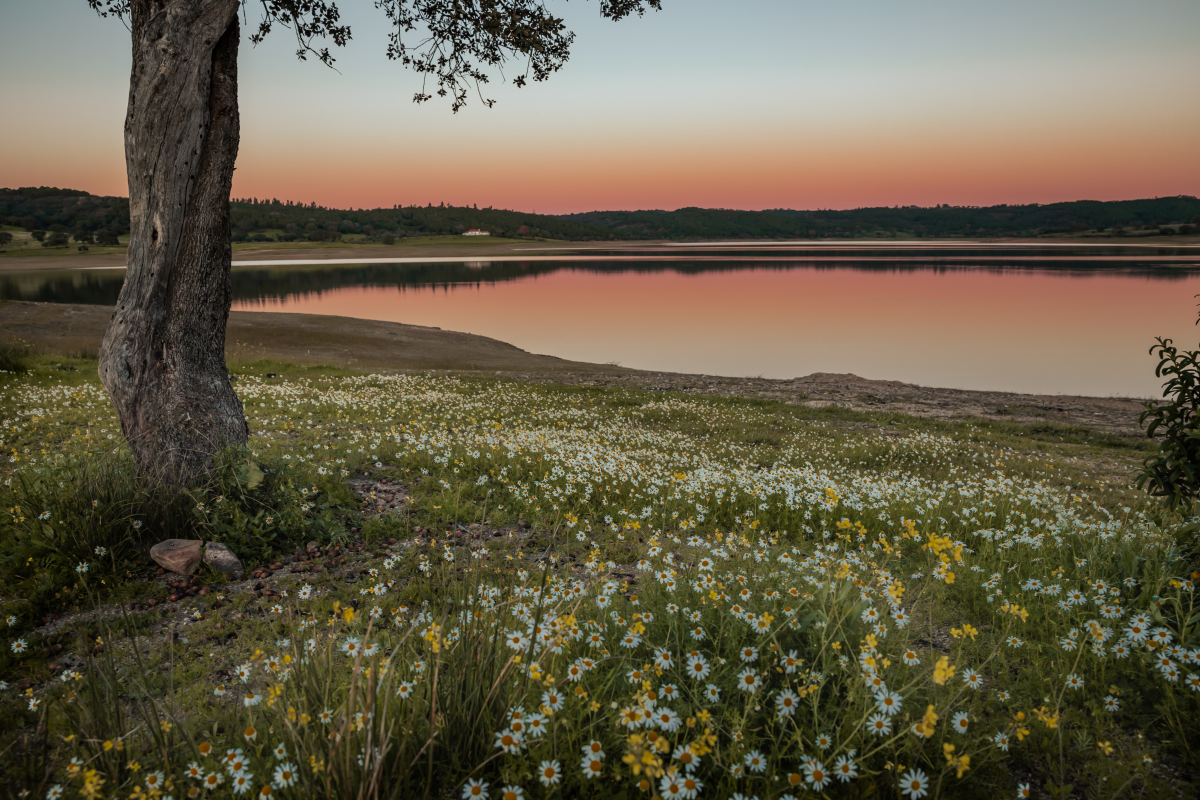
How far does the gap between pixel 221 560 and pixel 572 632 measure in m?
4.74

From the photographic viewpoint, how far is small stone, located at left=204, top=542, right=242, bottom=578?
6.13 meters

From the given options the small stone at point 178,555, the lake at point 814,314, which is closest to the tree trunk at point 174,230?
the small stone at point 178,555

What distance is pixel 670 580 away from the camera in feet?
14.0

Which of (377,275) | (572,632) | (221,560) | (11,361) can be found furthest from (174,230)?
(377,275)

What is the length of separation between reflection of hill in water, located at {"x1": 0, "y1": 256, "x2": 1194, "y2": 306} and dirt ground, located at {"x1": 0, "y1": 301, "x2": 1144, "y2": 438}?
27450 mm

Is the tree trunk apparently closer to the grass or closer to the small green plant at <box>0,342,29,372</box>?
the grass

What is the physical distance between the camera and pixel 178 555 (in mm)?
6094

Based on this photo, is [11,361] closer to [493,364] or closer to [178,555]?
[178,555]

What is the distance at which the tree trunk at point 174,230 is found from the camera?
268 inches

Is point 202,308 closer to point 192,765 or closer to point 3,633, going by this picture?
point 3,633

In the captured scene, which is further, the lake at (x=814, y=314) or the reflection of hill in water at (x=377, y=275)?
the reflection of hill in water at (x=377, y=275)

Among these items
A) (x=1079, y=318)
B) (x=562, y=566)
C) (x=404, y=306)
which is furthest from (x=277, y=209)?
(x=562, y=566)

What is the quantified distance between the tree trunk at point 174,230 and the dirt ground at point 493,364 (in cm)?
1856

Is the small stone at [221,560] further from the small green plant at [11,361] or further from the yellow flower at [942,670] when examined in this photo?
the small green plant at [11,361]
